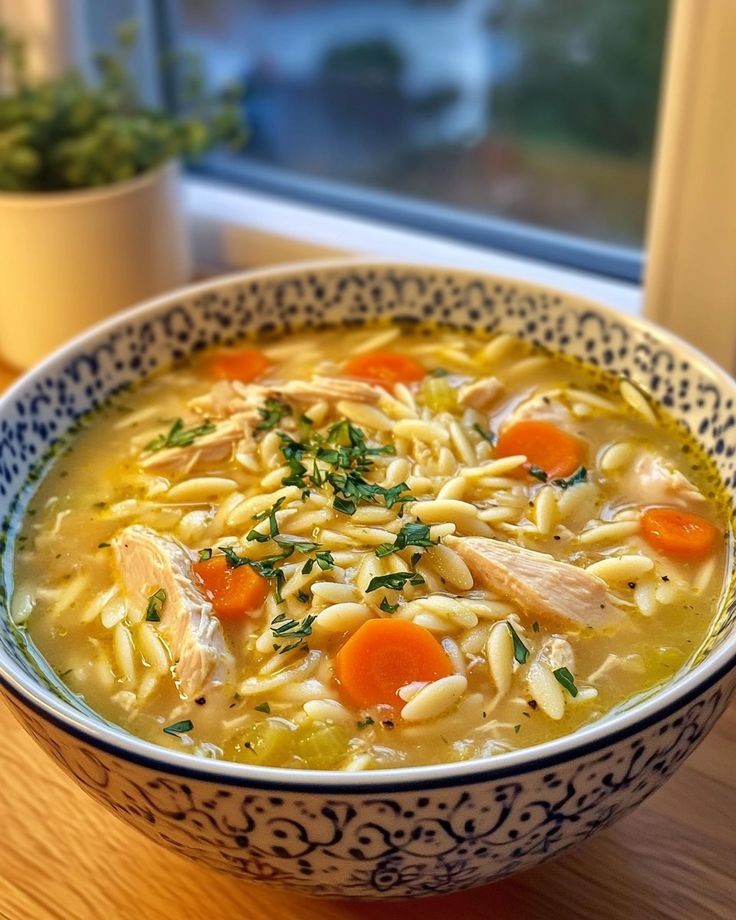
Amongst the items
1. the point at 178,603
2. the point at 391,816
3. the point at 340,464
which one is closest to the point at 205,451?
the point at 340,464

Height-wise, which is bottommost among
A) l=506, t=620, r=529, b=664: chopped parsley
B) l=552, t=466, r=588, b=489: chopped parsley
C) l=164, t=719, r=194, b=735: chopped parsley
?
l=164, t=719, r=194, b=735: chopped parsley

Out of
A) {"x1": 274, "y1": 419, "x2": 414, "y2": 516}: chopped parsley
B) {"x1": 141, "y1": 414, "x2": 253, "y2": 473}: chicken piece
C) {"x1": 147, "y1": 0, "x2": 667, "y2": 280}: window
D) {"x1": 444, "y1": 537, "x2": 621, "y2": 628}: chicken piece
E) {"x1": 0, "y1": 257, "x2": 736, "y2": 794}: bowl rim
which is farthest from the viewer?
{"x1": 147, "y1": 0, "x2": 667, "y2": 280}: window

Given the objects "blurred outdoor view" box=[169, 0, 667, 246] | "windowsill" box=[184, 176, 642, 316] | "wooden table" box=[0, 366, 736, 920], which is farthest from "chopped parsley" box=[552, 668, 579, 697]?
"blurred outdoor view" box=[169, 0, 667, 246]

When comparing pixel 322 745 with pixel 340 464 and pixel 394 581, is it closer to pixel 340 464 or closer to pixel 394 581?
pixel 394 581

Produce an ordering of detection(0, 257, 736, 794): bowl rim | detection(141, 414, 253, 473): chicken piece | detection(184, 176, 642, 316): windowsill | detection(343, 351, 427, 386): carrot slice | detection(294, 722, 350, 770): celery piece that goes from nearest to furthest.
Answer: detection(0, 257, 736, 794): bowl rim
detection(294, 722, 350, 770): celery piece
detection(141, 414, 253, 473): chicken piece
detection(343, 351, 427, 386): carrot slice
detection(184, 176, 642, 316): windowsill

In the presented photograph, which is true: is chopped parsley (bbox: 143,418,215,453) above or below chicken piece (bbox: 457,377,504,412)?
below

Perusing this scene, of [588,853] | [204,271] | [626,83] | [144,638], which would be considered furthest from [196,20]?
[588,853]

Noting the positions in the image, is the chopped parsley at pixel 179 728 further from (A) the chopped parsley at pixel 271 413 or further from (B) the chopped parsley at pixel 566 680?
(A) the chopped parsley at pixel 271 413

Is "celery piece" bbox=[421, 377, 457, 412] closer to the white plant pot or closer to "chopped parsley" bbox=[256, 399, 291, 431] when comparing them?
"chopped parsley" bbox=[256, 399, 291, 431]

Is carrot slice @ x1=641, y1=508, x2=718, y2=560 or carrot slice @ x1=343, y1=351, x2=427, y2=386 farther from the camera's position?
carrot slice @ x1=343, y1=351, x2=427, y2=386
